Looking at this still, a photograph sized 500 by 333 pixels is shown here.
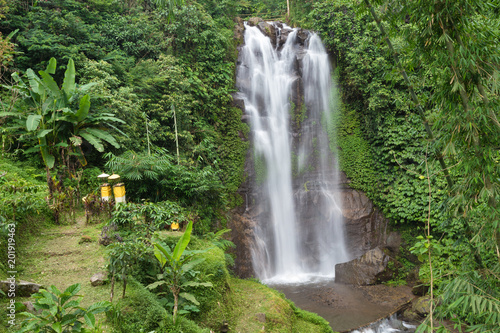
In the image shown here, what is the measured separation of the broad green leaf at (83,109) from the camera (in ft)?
25.2

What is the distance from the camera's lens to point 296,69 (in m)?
14.7

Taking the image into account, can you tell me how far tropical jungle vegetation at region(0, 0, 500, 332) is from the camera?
346cm

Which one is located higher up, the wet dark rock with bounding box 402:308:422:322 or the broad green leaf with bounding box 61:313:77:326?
the broad green leaf with bounding box 61:313:77:326

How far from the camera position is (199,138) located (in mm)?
11898

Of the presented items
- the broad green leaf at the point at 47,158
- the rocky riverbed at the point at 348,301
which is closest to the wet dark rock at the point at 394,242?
the rocky riverbed at the point at 348,301

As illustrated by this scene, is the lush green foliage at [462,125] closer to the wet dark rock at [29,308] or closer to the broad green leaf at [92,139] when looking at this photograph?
the wet dark rock at [29,308]

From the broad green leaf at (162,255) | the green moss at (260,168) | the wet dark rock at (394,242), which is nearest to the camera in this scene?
the broad green leaf at (162,255)

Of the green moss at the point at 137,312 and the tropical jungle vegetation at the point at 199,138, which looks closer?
the tropical jungle vegetation at the point at 199,138

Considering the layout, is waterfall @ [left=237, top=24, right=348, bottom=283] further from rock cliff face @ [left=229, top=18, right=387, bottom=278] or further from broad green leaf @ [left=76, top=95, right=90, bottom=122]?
broad green leaf @ [left=76, top=95, right=90, bottom=122]

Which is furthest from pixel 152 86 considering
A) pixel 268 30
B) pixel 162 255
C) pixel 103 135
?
pixel 162 255

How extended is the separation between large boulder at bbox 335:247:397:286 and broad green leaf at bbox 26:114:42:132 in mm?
9322

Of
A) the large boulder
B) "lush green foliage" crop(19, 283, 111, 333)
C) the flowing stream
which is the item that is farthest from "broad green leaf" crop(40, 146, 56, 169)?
the large boulder

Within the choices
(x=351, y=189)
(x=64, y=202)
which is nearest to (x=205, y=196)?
(x=64, y=202)

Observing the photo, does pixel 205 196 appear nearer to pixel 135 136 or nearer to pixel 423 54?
pixel 135 136
